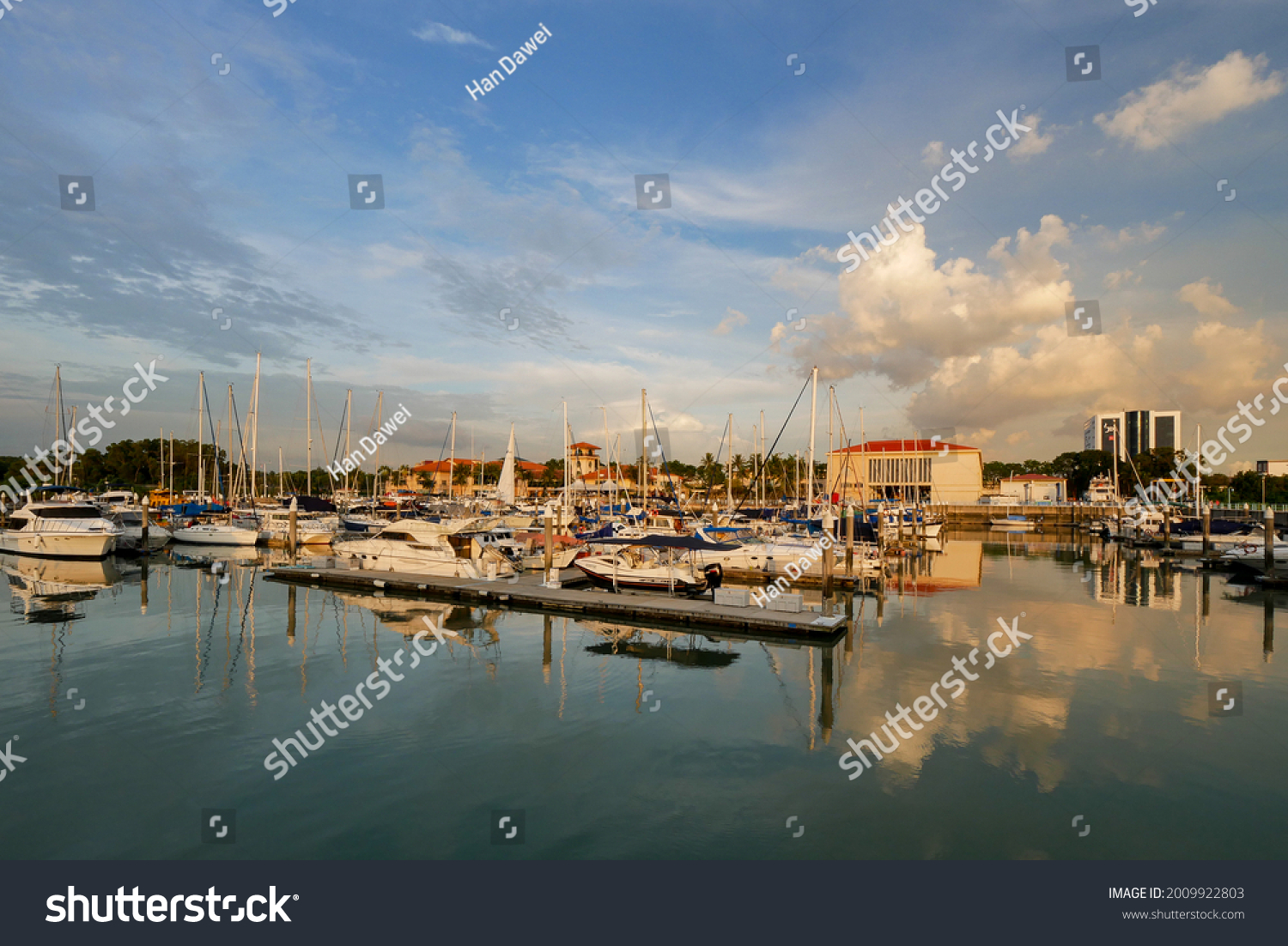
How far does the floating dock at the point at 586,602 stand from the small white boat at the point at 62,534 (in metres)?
14.9

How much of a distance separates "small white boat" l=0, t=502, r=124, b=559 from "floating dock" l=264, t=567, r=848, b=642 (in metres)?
14.9

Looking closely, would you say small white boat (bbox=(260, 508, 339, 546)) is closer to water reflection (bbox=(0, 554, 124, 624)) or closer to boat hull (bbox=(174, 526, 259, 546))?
boat hull (bbox=(174, 526, 259, 546))

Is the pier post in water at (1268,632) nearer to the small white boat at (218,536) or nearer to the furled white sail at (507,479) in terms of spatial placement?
the furled white sail at (507,479)

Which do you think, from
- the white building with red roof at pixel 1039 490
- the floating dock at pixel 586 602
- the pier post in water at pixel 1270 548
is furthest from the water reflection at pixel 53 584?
the white building with red roof at pixel 1039 490

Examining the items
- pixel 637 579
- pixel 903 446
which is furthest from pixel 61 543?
pixel 903 446

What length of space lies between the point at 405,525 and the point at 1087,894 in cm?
3101

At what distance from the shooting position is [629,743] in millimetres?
13211

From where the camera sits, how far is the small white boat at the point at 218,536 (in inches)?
1874

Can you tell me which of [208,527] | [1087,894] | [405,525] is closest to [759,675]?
[1087,894]

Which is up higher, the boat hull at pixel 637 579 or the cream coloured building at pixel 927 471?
the cream coloured building at pixel 927 471

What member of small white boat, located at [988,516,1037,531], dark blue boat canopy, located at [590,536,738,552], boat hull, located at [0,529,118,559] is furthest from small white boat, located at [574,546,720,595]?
small white boat, located at [988,516,1037,531]

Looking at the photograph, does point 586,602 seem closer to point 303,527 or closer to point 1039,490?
point 303,527

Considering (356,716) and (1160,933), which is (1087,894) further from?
(356,716)

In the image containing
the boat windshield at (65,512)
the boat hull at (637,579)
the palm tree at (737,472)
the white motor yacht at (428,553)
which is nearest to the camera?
the boat hull at (637,579)
